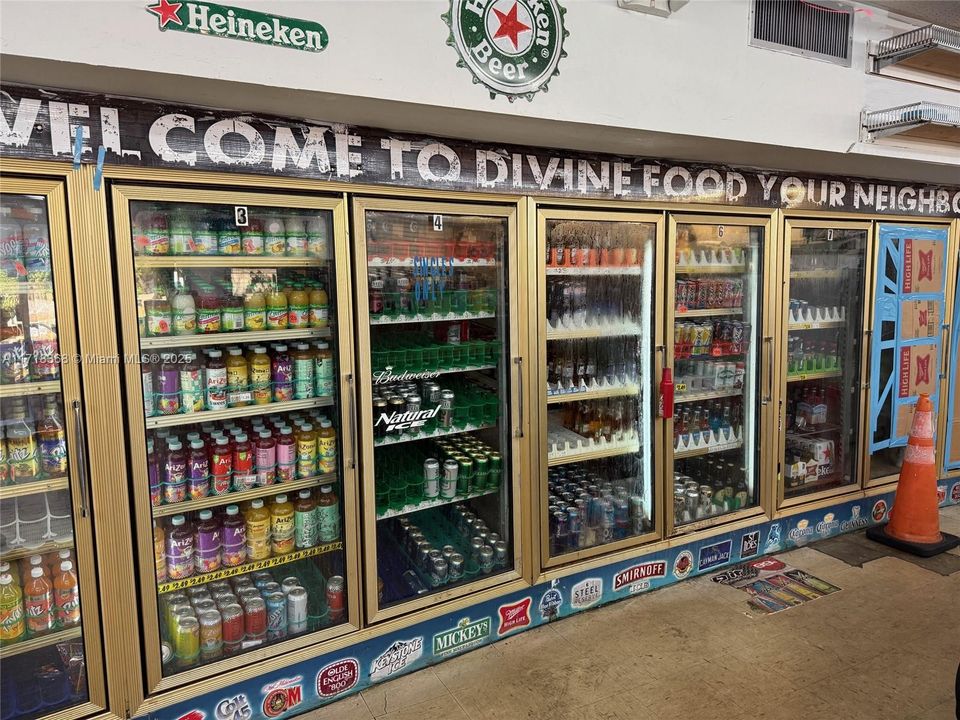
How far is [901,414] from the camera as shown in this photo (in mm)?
4543

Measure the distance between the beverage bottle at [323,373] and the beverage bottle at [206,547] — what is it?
2.25 feet

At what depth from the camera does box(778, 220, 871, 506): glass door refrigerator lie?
4.24m

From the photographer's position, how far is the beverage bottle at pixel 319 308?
9.07ft

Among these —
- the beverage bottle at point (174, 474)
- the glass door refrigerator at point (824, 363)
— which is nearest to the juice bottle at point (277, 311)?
the beverage bottle at point (174, 474)

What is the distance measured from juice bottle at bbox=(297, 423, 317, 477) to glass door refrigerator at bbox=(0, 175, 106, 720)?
0.81 metres

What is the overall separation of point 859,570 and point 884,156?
244 centimetres

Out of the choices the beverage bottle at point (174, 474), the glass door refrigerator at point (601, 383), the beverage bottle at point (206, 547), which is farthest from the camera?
the glass door refrigerator at point (601, 383)

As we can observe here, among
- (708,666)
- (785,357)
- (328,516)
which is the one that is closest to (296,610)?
(328,516)

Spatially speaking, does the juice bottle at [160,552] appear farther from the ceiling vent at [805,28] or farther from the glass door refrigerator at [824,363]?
the glass door refrigerator at [824,363]

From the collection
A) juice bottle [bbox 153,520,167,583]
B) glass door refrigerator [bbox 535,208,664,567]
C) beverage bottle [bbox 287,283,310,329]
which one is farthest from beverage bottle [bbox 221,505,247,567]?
glass door refrigerator [bbox 535,208,664,567]

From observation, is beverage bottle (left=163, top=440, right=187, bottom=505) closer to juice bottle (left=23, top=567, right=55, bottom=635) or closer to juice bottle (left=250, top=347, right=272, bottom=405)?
juice bottle (left=250, top=347, right=272, bottom=405)

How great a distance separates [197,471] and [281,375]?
0.51m

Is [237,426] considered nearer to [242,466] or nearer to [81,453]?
[242,466]

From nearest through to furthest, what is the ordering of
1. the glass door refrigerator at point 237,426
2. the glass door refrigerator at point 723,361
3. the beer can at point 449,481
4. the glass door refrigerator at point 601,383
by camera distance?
the glass door refrigerator at point 237,426 → the beer can at point 449,481 → the glass door refrigerator at point 601,383 → the glass door refrigerator at point 723,361
